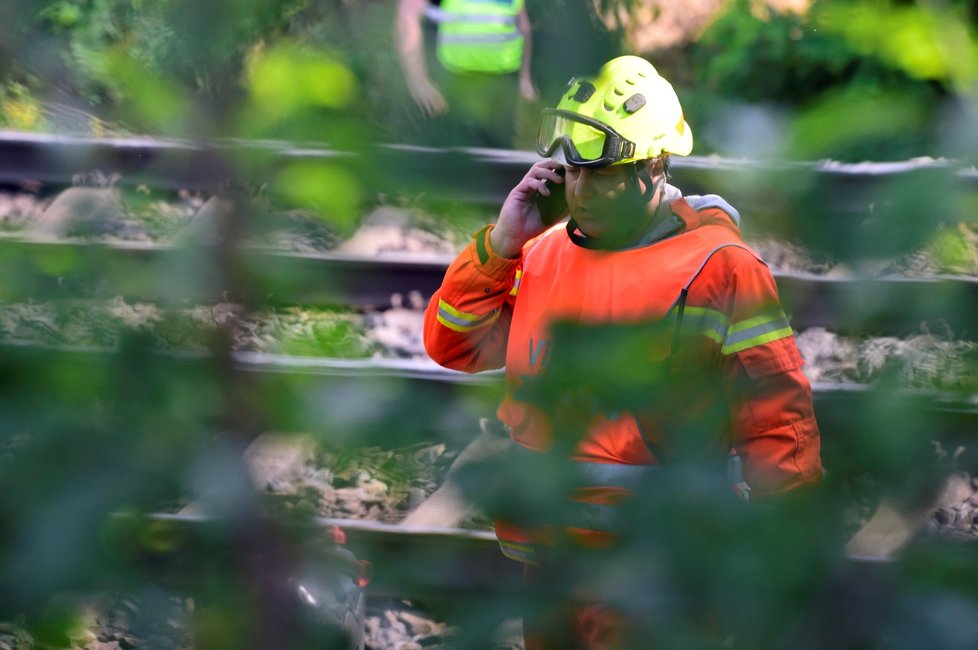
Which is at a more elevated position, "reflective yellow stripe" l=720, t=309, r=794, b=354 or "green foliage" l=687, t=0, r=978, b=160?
"green foliage" l=687, t=0, r=978, b=160

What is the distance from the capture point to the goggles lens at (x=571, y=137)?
2.87ft

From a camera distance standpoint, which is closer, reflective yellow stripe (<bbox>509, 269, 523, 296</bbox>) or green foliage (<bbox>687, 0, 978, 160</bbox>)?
green foliage (<bbox>687, 0, 978, 160</bbox>)

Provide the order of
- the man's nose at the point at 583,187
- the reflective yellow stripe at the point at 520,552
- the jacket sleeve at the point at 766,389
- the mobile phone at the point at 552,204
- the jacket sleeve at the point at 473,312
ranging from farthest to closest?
the jacket sleeve at the point at 473,312, the mobile phone at the point at 552,204, the man's nose at the point at 583,187, the jacket sleeve at the point at 766,389, the reflective yellow stripe at the point at 520,552

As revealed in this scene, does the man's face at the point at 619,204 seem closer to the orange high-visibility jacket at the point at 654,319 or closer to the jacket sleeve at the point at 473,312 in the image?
the orange high-visibility jacket at the point at 654,319

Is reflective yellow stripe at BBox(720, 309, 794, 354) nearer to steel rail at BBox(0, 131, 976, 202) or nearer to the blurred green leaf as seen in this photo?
steel rail at BBox(0, 131, 976, 202)

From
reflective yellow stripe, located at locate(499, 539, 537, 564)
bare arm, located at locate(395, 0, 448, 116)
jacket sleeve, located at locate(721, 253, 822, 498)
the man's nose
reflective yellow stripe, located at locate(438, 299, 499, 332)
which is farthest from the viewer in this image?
reflective yellow stripe, located at locate(438, 299, 499, 332)

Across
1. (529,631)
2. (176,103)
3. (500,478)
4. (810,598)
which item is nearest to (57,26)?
(176,103)

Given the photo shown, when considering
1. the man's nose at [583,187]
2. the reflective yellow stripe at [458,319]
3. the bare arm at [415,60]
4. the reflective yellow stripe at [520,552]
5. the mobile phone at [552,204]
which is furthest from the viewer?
the reflective yellow stripe at [458,319]

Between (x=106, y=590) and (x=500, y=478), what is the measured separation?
0.30m

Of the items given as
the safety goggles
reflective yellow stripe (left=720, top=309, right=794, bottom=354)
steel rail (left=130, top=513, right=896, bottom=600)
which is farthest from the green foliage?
steel rail (left=130, top=513, right=896, bottom=600)

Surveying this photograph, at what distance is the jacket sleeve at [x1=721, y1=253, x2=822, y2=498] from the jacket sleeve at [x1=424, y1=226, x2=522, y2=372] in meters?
0.77

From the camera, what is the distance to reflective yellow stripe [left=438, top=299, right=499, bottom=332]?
2.32m

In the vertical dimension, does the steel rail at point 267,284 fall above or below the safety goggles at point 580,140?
below

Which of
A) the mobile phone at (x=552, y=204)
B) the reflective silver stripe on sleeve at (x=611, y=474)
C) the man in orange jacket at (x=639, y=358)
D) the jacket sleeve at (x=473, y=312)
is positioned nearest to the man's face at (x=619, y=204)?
the man in orange jacket at (x=639, y=358)
